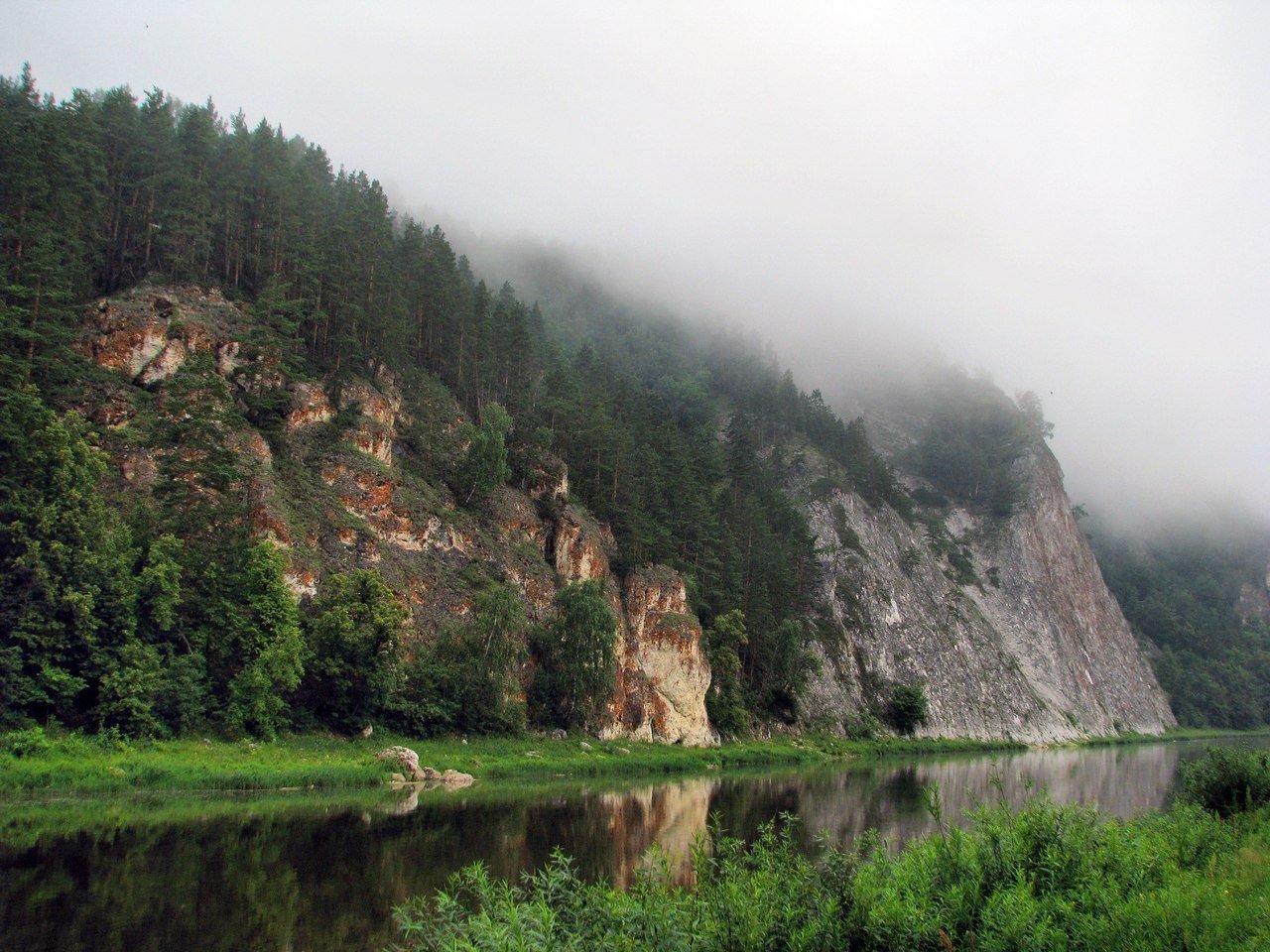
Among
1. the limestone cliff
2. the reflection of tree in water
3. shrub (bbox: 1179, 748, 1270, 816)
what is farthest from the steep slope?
shrub (bbox: 1179, 748, 1270, 816)

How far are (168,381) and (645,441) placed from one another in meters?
55.9

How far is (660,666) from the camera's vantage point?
74688 mm

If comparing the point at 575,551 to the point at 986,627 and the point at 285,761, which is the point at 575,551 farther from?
the point at 986,627

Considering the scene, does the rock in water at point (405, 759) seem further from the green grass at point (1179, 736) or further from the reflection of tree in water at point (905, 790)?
the green grass at point (1179, 736)

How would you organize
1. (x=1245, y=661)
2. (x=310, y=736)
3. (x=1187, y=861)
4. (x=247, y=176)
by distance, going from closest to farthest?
(x=1187, y=861) < (x=310, y=736) < (x=247, y=176) < (x=1245, y=661)

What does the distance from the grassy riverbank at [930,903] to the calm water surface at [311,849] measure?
1.54 m

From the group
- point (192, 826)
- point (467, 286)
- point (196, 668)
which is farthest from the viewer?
point (467, 286)

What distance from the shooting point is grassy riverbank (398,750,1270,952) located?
1201 cm

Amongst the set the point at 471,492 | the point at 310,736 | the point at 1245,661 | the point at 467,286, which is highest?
the point at 467,286

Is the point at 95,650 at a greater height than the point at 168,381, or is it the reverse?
the point at 168,381

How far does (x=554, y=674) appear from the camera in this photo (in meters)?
63.8

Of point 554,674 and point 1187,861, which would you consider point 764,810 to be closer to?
point 1187,861

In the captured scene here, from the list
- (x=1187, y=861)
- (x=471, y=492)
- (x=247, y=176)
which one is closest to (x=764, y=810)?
(x=1187, y=861)

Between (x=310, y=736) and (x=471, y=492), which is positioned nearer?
(x=310, y=736)
